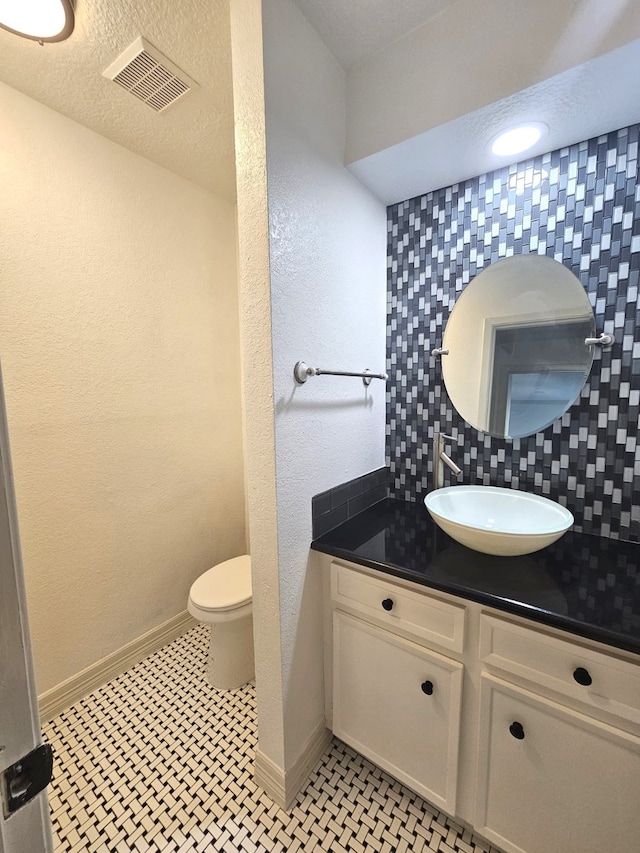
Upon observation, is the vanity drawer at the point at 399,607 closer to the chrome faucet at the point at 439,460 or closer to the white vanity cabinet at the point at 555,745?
the white vanity cabinet at the point at 555,745

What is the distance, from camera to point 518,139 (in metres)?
1.19

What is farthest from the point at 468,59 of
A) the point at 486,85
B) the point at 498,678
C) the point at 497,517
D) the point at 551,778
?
the point at 551,778

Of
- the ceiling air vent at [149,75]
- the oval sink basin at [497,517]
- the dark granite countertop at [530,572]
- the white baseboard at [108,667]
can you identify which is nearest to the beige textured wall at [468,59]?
the ceiling air vent at [149,75]

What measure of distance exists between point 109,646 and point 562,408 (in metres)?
2.23

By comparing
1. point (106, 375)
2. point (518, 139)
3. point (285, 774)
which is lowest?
point (285, 774)

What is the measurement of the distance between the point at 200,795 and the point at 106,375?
5.38 feet

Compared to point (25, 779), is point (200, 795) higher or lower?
lower

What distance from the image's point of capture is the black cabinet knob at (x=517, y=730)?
904mm

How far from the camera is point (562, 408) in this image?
1.29 metres

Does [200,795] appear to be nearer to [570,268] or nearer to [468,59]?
[570,268]

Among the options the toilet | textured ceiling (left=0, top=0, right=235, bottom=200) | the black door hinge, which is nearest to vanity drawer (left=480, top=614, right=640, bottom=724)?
the black door hinge

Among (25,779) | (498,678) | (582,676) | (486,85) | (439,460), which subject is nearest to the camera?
(25,779)

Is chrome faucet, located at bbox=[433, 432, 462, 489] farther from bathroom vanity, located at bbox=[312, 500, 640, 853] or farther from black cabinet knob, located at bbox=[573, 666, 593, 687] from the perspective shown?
black cabinet knob, located at bbox=[573, 666, 593, 687]

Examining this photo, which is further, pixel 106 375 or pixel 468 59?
pixel 106 375
